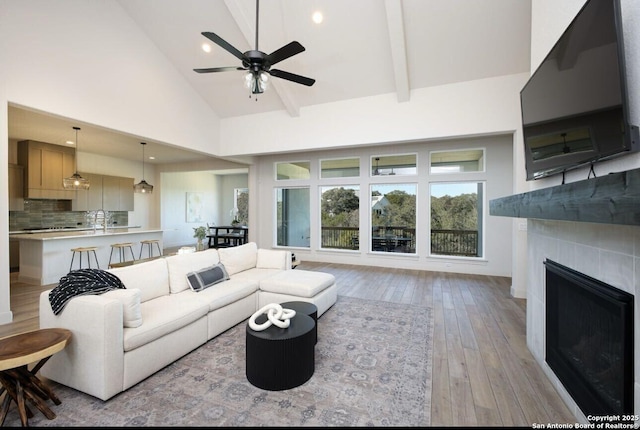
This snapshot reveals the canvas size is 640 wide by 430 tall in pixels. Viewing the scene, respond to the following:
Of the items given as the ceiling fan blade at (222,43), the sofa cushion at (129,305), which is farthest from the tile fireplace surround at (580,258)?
the ceiling fan blade at (222,43)

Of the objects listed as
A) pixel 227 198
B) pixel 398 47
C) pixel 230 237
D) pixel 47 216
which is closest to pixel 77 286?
pixel 398 47

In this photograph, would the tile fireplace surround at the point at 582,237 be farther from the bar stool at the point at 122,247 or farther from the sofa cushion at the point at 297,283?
the bar stool at the point at 122,247

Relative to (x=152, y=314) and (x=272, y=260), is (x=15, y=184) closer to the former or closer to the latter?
(x=272, y=260)

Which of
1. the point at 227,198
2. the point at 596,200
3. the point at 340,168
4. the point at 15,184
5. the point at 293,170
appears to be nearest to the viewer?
the point at 596,200

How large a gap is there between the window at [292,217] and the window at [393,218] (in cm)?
190

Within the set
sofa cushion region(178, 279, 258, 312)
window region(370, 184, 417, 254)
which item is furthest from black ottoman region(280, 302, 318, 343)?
window region(370, 184, 417, 254)

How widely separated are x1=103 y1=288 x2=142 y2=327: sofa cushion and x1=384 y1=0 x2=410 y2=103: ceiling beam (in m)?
4.79

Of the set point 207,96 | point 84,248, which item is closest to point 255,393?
point 84,248

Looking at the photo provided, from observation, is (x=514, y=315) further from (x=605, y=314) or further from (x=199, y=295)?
(x=199, y=295)

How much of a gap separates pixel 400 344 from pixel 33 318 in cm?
451

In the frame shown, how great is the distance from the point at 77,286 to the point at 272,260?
8.53 ft

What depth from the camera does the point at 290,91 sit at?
A: 596 cm

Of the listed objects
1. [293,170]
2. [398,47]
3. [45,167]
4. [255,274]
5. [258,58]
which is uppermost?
[398,47]

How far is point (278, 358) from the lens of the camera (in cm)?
218
